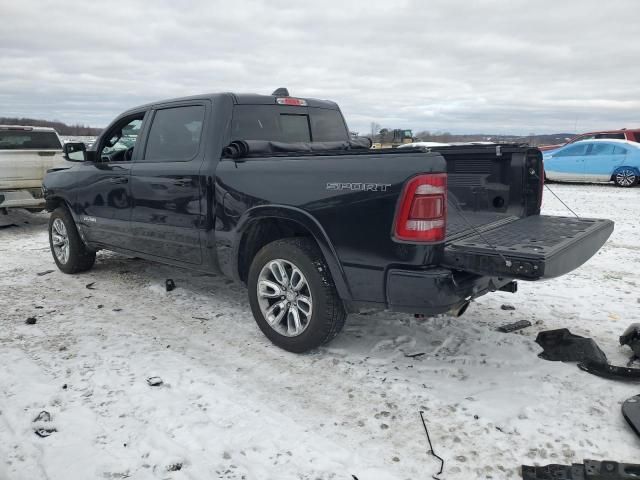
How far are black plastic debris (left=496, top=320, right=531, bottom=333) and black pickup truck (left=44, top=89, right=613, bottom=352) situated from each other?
0.73 metres

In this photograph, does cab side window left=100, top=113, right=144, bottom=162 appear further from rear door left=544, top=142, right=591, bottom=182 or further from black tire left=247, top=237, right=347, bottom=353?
rear door left=544, top=142, right=591, bottom=182

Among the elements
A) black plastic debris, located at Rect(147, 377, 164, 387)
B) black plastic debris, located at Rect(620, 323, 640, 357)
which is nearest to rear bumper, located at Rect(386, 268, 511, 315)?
black plastic debris, located at Rect(620, 323, 640, 357)

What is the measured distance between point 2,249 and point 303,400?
657cm

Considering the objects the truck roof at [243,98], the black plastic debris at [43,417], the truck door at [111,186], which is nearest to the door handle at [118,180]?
the truck door at [111,186]

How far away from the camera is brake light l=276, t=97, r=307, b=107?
15.7ft

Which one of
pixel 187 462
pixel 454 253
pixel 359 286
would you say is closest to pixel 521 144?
pixel 454 253

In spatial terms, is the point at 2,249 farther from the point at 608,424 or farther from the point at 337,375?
the point at 608,424

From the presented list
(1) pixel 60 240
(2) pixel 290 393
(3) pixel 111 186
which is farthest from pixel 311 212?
(1) pixel 60 240

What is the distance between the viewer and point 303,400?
323 cm

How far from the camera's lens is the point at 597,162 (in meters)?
15.7

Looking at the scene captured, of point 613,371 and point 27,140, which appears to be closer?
point 613,371

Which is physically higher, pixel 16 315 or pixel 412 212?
pixel 412 212

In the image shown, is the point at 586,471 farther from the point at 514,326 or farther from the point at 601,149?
the point at 601,149

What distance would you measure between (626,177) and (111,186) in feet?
50.1
